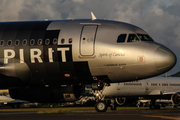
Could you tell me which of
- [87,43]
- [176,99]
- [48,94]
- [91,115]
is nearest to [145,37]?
[87,43]

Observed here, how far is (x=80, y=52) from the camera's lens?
19016 millimetres

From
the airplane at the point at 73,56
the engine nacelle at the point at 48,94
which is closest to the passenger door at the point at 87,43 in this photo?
the airplane at the point at 73,56

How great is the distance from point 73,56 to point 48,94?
12.2 ft

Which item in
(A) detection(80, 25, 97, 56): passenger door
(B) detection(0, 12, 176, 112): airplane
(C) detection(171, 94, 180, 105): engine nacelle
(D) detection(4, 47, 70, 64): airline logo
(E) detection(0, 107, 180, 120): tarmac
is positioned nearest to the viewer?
(E) detection(0, 107, 180, 120): tarmac

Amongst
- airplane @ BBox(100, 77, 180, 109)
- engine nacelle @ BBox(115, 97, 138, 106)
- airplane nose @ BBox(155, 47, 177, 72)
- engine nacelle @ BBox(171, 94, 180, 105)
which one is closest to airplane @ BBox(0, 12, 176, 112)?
airplane nose @ BBox(155, 47, 177, 72)

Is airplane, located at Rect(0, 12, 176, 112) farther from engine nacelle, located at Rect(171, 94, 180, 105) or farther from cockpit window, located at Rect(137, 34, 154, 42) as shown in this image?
engine nacelle, located at Rect(171, 94, 180, 105)

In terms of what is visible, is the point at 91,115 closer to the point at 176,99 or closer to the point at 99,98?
the point at 99,98

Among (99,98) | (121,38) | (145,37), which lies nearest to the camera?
(121,38)

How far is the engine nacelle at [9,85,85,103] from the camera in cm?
2094

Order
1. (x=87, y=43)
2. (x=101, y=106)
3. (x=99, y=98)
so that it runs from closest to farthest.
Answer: (x=87, y=43) → (x=101, y=106) → (x=99, y=98)

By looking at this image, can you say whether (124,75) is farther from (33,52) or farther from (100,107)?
(33,52)

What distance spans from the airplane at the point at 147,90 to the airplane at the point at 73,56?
22.3m

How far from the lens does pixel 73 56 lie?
62.6ft

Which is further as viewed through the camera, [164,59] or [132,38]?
[132,38]
